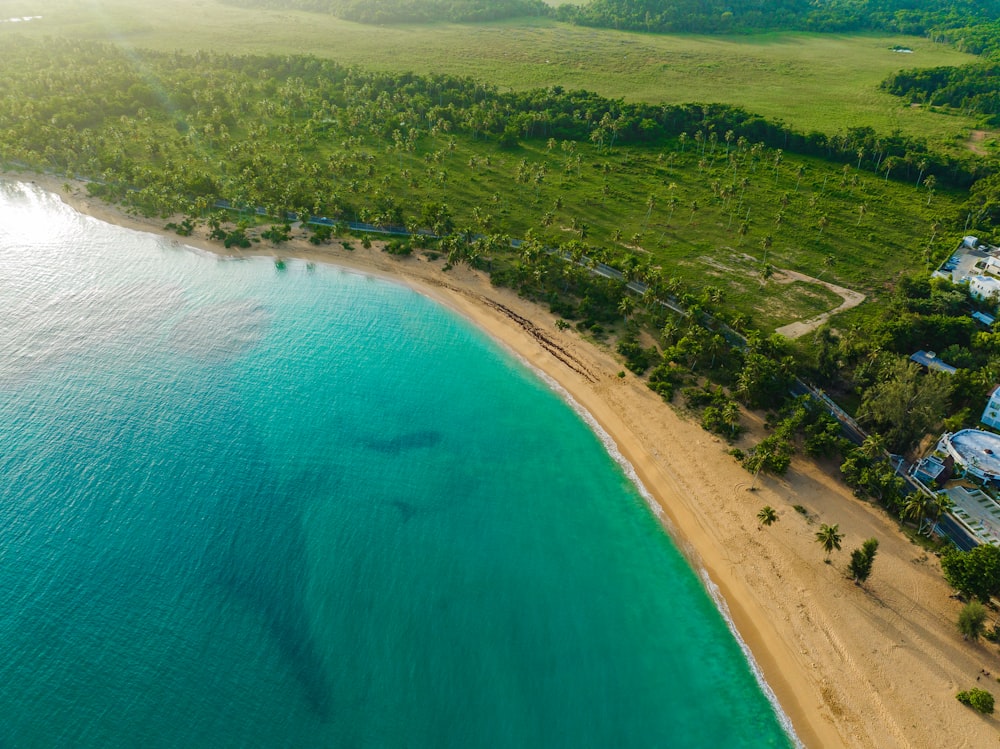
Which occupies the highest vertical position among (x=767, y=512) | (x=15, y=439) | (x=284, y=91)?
(x=284, y=91)

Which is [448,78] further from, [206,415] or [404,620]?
[404,620]

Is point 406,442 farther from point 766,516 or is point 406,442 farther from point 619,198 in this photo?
point 619,198

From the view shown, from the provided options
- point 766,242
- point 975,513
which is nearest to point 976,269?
point 766,242

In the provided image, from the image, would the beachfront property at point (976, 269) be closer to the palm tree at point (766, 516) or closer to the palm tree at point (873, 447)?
the palm tree at point (873, 447)

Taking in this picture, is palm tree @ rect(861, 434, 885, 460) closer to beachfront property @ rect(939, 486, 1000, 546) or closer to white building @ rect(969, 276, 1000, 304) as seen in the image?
beachfront property @ rect(939, 486, 1000, 546)

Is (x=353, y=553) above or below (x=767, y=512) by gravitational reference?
below

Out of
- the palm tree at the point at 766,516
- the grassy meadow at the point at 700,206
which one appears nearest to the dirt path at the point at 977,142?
the grassy meadow at the point at 700,206

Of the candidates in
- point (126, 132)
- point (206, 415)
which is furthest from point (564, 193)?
point (126, 132)
